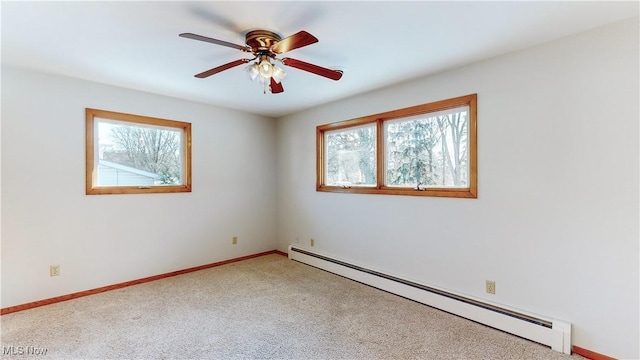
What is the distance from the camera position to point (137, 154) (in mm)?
3562

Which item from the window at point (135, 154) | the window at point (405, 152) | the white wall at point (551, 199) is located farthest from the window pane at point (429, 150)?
the window at point (135, 154)

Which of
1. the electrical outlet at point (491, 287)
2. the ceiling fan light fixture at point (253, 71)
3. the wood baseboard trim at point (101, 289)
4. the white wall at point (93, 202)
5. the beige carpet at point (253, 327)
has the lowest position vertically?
the beige carpet at point (253, 327)

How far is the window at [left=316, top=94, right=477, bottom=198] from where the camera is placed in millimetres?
2779

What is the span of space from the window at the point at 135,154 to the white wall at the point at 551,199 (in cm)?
292

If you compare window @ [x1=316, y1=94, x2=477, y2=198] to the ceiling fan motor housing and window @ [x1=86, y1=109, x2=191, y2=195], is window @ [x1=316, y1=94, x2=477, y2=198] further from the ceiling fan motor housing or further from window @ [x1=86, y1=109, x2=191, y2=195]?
window @ [x1=86, y1=109, x2=191, y2=195]

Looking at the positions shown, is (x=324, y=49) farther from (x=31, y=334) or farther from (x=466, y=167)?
(x=31, y=334)

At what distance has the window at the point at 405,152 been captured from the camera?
278 centimetres

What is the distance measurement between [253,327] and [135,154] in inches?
101

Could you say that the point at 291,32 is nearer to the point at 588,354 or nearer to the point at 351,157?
the point at 351,157

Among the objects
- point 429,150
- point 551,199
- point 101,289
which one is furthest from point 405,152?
point 101,289

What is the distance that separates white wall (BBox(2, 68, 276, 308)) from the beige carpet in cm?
33

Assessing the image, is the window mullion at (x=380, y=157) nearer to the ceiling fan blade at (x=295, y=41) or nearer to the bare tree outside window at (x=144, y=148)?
the ceiling fan blade at (x=295, y=41)

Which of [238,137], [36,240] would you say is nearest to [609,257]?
[238,137]

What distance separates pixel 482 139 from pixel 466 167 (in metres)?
0.30
